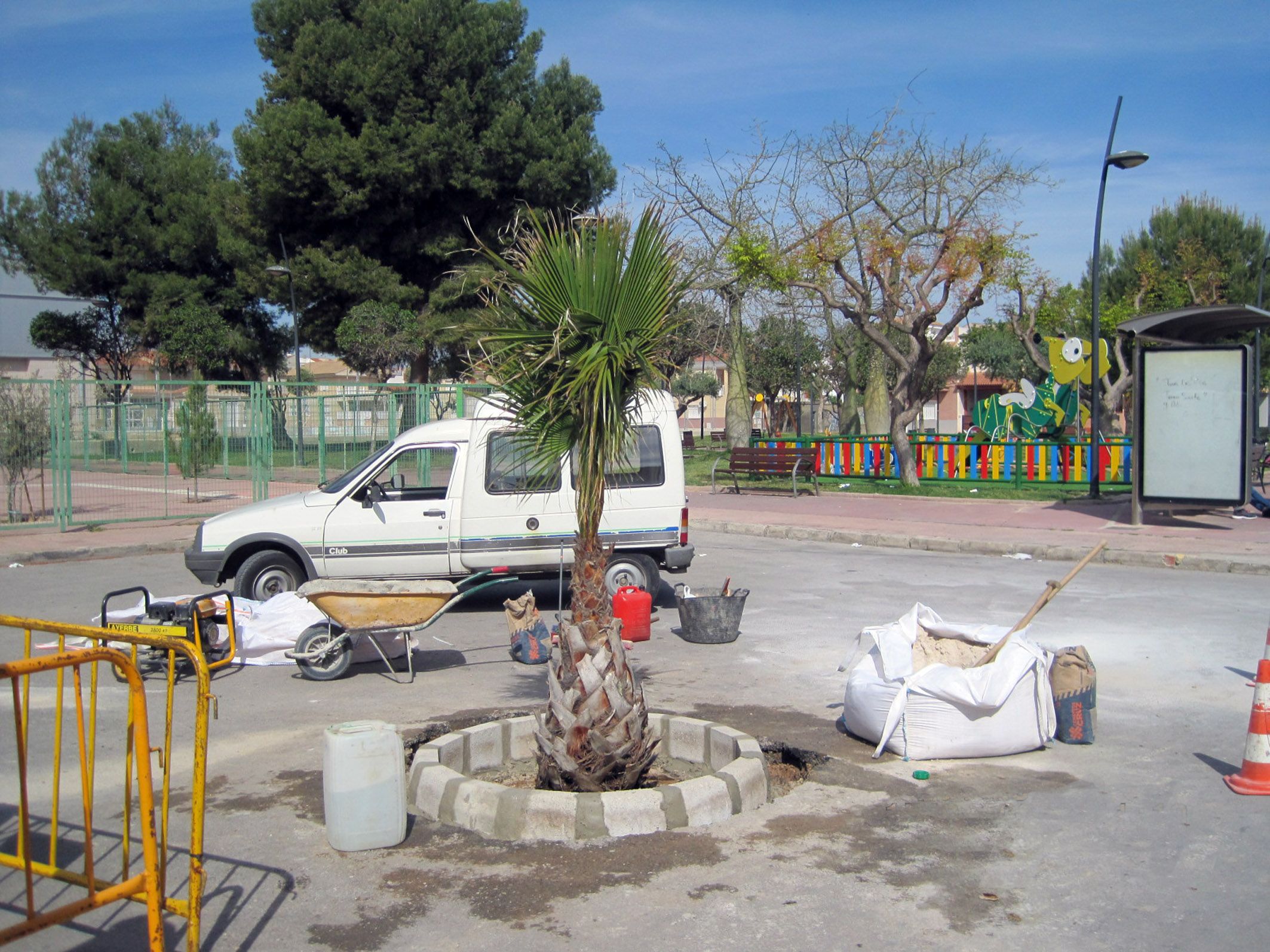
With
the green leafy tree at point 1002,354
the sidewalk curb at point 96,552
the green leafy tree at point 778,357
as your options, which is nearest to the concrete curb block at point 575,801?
the sidewalk curb at point 96,552

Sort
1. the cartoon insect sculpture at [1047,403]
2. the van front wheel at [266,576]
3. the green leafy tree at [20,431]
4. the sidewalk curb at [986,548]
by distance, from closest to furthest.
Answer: the van front wheel at [266,576] < the sidewalk curb at [986,548] < the green leafy tree at [20,431] < the cartoon insect sculpture at [1047,403]

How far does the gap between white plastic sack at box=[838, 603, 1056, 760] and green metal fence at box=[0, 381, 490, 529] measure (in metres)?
13.1

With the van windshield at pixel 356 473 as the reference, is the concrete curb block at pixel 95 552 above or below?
below

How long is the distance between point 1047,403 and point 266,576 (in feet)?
90.6

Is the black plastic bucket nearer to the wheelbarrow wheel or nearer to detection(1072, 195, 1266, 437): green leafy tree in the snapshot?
the wheelbarrow wheel

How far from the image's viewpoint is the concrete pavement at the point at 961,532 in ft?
45.9

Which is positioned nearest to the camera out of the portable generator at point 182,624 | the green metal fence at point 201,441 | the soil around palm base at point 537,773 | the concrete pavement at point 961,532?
the soil around palm base at point 537,773

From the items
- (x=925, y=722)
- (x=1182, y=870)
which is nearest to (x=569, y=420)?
(x=925, y=722)

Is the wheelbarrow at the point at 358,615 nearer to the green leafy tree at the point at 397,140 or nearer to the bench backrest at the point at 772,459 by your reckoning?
the bench backrest at the point at 772,459

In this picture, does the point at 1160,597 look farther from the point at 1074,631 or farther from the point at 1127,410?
the point at 1127,410

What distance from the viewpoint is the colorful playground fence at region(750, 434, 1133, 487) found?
76.4 ft

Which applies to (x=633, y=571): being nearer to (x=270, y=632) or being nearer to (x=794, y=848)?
(x=270, y=632)

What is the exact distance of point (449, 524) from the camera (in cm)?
1031

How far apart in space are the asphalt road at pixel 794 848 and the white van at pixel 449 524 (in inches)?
73.4
